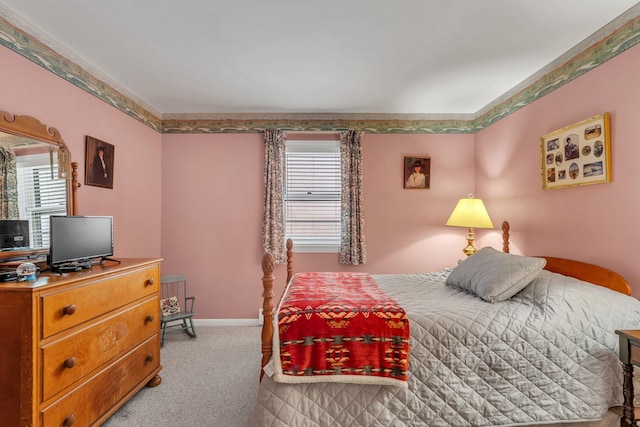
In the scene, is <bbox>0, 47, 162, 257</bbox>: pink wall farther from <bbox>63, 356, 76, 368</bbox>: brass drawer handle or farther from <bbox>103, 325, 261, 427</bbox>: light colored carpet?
<bbox>63, 356, 76, 368</bbox>: brass drawer handle

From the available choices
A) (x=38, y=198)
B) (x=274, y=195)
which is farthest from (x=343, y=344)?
(x=274, y=195)

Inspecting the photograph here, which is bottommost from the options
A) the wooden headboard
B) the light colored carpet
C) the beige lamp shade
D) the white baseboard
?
the light colored carpet

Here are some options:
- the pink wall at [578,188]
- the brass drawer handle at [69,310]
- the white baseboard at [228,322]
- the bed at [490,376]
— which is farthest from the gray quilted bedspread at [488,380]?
the white baseboard at [228,322]

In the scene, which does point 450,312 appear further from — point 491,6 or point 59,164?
point 59,164

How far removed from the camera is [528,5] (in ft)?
6.31

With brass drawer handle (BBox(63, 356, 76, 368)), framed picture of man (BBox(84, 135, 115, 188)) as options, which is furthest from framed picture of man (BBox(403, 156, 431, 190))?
brass drawer handle (BBox(63, 356, 76, 368))

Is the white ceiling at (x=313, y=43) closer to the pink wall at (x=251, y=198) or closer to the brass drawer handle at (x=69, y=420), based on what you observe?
the pink wall at (x=251, y=198)

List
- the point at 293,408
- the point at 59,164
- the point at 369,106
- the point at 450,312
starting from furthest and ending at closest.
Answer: the point at 369,106
the point at 59,164
the point at 450,312
the point at 293,408

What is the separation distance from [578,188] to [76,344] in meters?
3.60

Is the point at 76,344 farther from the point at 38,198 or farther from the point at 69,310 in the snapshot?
the point at 38,198

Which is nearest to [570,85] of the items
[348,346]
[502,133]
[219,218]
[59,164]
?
[502,133]

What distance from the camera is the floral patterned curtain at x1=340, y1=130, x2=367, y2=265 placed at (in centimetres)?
377

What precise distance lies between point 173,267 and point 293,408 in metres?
2.89

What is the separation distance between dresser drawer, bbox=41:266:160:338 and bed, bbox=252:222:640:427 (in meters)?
1.07
